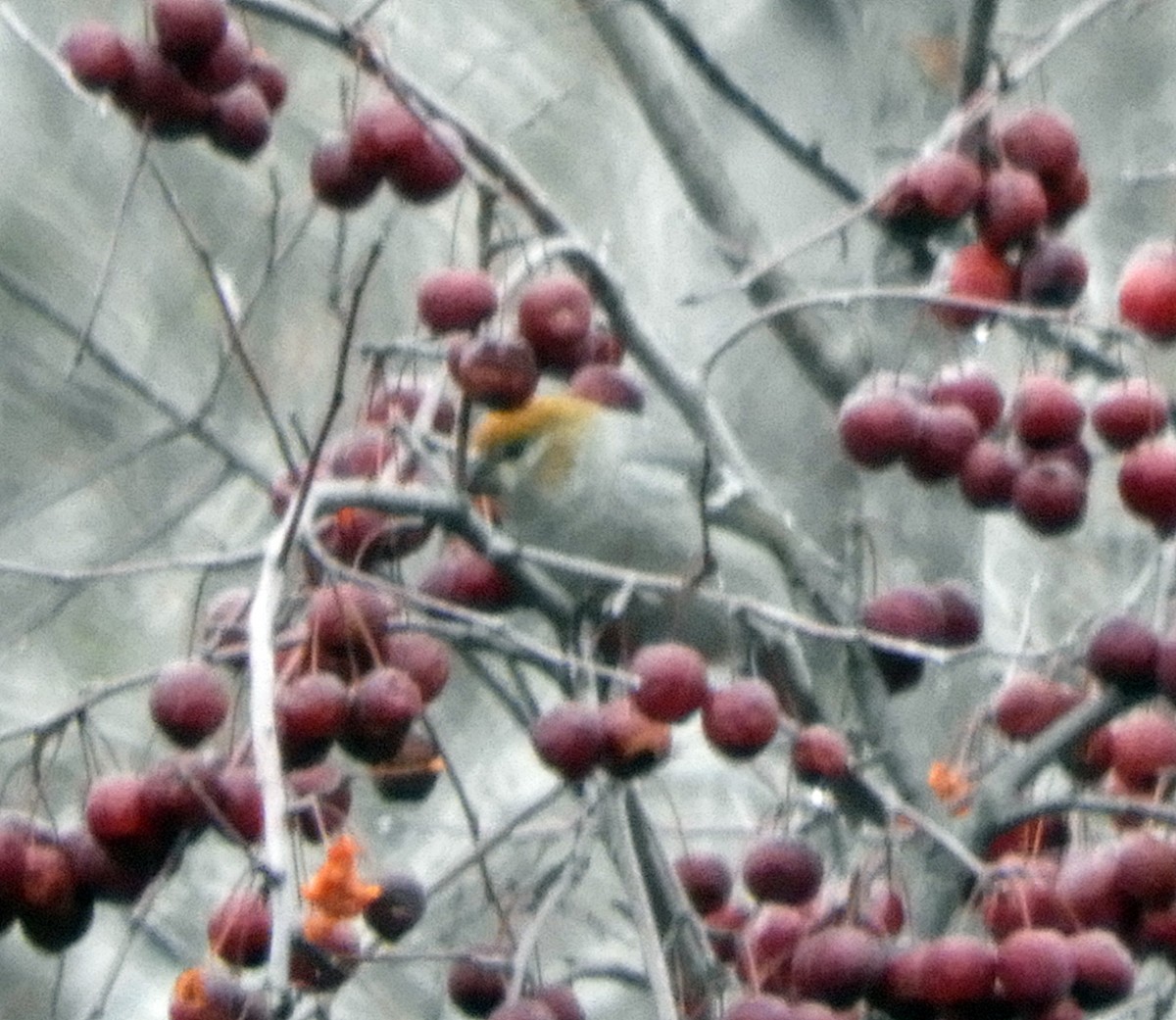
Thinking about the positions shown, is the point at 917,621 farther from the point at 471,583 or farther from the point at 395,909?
the point at 395,909

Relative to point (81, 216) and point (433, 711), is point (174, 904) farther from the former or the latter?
point (81, 216)

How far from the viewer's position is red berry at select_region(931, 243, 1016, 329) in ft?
6.98

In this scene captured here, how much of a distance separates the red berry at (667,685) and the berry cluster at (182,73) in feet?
1.73

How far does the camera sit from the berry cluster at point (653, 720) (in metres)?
1.83

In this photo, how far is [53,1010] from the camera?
180 centimetres

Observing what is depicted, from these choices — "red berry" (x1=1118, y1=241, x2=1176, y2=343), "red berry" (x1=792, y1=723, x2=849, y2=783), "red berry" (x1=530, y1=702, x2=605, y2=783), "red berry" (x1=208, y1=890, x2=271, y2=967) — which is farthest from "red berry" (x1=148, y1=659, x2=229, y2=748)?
"red berry" (x1=1118, y1=241, x2=1176, y2=343)

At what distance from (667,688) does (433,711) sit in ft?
6.49

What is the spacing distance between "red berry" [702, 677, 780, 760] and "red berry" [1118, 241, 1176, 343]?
453 millimetres

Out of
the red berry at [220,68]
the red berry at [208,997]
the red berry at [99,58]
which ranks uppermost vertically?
the red berry at [99,58]

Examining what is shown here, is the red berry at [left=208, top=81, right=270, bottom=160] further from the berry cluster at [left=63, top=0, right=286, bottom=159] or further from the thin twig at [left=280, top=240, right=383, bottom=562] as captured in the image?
the thin twig at [left=280, top=240, right=383, bottom=562]

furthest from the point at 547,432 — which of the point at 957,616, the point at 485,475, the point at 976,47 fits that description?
the point at 957,616

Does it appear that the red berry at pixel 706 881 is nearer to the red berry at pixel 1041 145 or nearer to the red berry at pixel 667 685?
the red berry at pixel 667 685

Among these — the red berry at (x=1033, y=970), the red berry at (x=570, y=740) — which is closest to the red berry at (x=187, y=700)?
the red berry at (x=570, y=740)

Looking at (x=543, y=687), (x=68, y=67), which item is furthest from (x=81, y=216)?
(x=68, y=67)
